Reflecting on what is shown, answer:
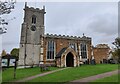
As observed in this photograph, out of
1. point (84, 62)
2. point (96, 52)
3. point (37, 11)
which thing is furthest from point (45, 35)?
point (96, 52)

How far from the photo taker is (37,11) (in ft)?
151

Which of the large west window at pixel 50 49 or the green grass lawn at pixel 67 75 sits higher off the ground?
the large west window at pixel 50 49

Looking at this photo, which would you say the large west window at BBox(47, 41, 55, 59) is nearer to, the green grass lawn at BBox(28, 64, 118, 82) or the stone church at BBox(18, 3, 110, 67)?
the stone church at BBox(18, 3, 110, 67)

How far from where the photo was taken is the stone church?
4053 cm

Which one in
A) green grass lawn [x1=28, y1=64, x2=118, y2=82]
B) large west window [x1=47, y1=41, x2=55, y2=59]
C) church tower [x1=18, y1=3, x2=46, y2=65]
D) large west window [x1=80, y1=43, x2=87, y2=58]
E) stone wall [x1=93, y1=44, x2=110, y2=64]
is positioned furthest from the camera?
stone wall [x1=93, y1=44, x2=110, y2=64]

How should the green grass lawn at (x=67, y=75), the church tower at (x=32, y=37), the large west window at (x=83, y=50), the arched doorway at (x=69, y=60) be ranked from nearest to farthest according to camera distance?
the green grass lawn at (x=67, y=75) < the arched doorway at (x=69, y=60) < the church tower at (x=32, y=37) < the large west window at (x=83, y=50)

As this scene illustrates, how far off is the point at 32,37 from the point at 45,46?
14.0 feet

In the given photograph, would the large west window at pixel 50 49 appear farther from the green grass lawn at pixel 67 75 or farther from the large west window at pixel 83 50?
the green grass lawn at pixel 67 75

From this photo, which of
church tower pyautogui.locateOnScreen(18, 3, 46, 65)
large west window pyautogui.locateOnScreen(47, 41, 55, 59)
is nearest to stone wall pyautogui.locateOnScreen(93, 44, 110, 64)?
large west window pyautogui.locateOnScreen(47, 41, 55, 59)

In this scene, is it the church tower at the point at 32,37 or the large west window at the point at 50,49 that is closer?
the church tower at the point at 32,37

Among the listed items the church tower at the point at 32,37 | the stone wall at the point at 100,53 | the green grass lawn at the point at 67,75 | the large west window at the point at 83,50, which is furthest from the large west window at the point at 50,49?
the green grass lawn at the point at 67,75

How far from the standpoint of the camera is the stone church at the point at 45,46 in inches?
1596

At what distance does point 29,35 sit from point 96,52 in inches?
773

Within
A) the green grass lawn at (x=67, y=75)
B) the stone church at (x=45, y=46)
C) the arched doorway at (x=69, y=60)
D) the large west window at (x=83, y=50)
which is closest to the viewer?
the green grass lawn at (x=67, y=75)
